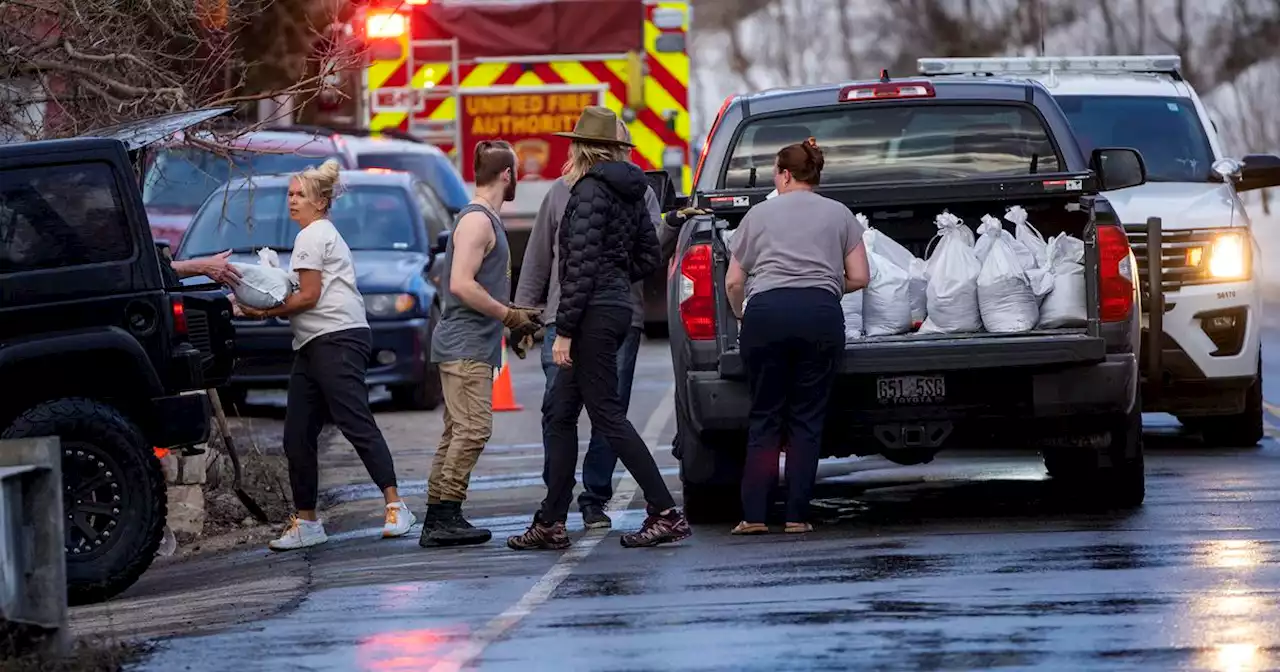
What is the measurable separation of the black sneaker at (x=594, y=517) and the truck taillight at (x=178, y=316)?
2096mm

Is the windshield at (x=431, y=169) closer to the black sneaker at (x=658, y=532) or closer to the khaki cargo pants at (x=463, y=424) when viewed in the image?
the khaki cargo pants at (x=463, y=424)

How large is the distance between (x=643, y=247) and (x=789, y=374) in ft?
2.78

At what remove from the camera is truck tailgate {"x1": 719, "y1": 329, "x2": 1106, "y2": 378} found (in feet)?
34.3

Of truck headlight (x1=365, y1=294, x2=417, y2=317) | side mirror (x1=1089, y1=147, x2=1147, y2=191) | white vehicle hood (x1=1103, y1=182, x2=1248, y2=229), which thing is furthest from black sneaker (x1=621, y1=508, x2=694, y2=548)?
truck headlight (x1=365, y1=294, x2=417, y2=317)

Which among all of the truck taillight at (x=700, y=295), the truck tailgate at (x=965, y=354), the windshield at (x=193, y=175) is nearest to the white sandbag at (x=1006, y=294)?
the truck tailgate at (x=965, y=354)

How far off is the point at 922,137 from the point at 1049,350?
1.49 meters

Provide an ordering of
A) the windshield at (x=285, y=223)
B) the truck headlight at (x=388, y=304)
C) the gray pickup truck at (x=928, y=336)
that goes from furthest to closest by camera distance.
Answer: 1. the windshield at (x=285, y=223)
2. the truck headlight at (x=388, y=304)
3. the gray pickup truck at (x=928, y=336)

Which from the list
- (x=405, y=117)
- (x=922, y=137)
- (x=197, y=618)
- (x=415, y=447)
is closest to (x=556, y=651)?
(x=197, y=618)

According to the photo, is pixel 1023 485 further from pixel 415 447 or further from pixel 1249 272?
pixel 415 447

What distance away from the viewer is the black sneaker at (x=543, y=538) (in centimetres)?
1073

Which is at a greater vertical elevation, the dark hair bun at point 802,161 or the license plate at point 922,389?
the dark hair bun at point 802,161

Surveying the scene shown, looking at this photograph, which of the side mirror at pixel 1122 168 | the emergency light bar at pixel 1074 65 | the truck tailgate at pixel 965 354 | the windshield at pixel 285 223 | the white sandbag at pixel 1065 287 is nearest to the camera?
the truck tailgate at pixel 965 354

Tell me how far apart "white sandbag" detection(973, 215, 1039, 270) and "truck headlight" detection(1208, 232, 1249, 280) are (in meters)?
2.86

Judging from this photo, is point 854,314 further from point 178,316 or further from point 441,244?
point 441,244
